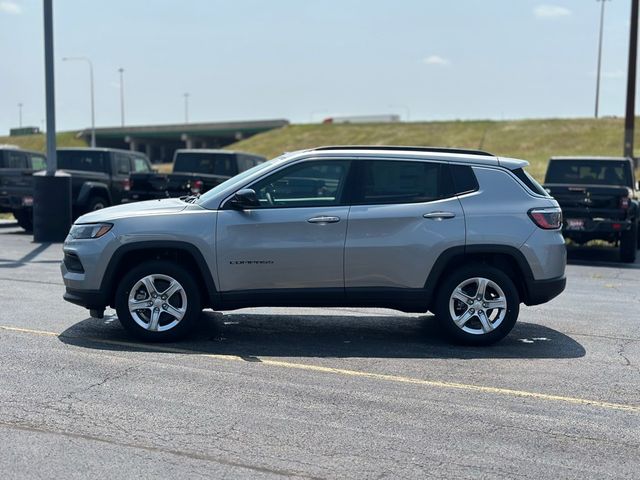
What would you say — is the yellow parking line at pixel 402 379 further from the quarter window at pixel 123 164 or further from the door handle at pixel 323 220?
the quarter window at pixel 123 164

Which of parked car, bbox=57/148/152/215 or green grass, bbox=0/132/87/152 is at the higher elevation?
green grass, bbox=0/132/87/152

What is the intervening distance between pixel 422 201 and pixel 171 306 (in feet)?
8.09

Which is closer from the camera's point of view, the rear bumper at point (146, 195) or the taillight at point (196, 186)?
the taillight at point (196, 186)

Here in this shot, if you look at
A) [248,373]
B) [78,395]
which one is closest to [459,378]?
[248,373]

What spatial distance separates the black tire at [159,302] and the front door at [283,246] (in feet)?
0.98

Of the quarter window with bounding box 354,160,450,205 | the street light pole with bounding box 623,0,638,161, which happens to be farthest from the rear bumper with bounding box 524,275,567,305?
the street light pole with bounding box 623,0,638,161

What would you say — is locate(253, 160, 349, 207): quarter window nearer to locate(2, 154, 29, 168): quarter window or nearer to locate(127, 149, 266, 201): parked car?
locate(127, 149, 266, 201): parked car

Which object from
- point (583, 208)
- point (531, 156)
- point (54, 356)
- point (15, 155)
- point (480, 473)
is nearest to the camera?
point (480, 473)

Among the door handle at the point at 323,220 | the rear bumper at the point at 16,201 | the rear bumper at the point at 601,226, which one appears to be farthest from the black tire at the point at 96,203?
the door handle at the point at 323,220

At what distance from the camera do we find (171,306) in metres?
7.33

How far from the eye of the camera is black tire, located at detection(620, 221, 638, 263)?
48.3 feet

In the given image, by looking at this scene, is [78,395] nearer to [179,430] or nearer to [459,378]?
[179,430]

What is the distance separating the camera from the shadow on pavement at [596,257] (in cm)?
1488

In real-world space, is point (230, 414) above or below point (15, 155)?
below
